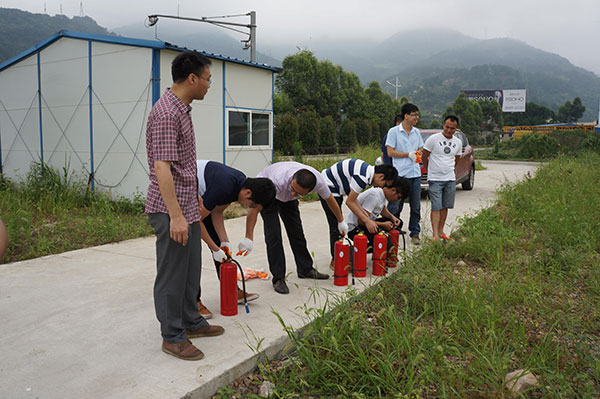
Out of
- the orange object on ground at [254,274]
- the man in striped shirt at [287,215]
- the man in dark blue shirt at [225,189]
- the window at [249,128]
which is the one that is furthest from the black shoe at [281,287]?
the window at [249,128]

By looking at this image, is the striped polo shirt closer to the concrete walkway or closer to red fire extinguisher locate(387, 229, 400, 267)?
red fire extinguisher locate(387, 229, 400, 267)

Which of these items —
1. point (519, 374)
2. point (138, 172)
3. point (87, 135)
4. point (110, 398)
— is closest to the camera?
point (110, 398)

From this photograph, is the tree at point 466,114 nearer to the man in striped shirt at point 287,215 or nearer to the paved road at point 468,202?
the paved road at point 468,202

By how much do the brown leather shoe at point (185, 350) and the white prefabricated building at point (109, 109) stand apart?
6485 mm

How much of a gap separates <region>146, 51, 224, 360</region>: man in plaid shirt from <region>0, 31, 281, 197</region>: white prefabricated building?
6.13 meters

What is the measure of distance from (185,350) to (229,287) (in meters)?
0.76

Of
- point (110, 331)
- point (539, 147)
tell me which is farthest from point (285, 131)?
point (110, 331)

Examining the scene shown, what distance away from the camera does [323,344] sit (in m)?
3.11

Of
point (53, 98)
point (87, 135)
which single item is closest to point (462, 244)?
point (87, 135)

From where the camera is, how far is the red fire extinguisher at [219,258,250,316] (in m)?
3.73

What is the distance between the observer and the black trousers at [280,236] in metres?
4.46

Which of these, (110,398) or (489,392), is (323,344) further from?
(110,398)

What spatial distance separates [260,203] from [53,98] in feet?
30.1

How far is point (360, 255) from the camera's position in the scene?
4785 mm
